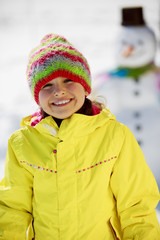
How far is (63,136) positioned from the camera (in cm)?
109

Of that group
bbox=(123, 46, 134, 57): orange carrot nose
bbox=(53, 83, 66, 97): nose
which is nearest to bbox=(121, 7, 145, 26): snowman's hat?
bbox=(123, 46, 134, 57): orange carrot nose

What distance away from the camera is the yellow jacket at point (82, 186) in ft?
3.53

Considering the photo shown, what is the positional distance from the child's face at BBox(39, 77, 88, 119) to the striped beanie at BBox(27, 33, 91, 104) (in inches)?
0.9

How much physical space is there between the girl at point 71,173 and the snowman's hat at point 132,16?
3.52 feet

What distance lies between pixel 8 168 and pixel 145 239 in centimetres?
47

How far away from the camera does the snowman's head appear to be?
2117 millimetres

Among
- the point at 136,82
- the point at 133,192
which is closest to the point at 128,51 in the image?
the point at 136,82

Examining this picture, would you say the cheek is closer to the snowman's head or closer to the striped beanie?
the striped beanie

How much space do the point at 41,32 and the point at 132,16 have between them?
301cm

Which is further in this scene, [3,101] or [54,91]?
[3,101]

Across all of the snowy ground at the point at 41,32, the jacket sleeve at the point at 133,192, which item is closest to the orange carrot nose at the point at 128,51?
the snowy ground at the point at 41,32

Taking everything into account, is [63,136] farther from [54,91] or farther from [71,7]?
[71,7]

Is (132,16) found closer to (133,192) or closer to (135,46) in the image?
(135,46)

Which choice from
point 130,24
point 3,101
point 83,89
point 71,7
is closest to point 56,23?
point 71,7
